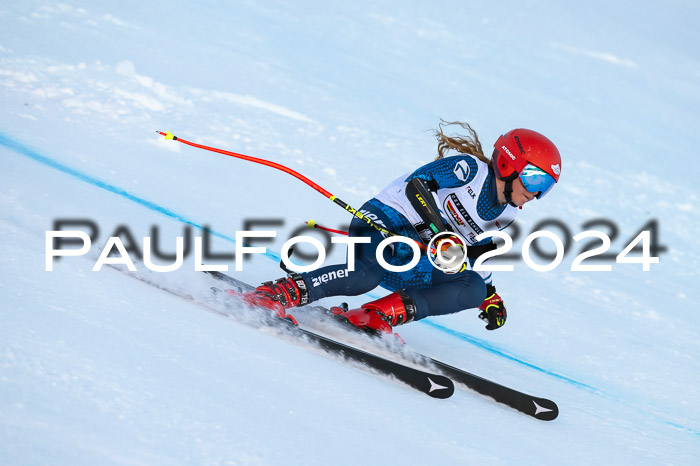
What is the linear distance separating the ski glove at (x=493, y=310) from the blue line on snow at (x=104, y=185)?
1331mm

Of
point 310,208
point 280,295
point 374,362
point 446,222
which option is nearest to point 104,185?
point 310,208

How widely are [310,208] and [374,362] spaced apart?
274 cm

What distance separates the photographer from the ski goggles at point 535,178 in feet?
9.96

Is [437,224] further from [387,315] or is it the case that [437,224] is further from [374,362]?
[374,362]

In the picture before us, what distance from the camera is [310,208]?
5422 millimetres

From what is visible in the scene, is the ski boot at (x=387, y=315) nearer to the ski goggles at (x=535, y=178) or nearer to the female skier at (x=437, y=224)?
the female skier at (x=437, y=224)

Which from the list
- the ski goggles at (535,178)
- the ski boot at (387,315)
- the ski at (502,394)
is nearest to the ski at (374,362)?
the ski at (502,394)

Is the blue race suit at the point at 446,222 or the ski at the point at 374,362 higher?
the blue race suit at the point at 446,222

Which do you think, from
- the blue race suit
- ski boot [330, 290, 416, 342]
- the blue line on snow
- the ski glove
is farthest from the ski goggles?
the blue line on snow

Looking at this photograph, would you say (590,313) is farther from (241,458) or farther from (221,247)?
(241,458)

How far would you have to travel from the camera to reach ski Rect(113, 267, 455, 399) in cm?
273

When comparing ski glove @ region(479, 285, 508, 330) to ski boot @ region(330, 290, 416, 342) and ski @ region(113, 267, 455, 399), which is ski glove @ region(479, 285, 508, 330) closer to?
ski boot @ region(330, 290, 416, 342)

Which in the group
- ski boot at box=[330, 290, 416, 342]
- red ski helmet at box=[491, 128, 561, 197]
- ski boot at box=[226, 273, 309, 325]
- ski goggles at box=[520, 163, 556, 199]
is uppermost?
red ski helmet at box=[491, 128, 561, 197]

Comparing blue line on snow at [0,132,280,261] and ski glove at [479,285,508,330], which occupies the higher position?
blue line on snow at [0,132,280,261]
